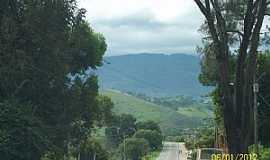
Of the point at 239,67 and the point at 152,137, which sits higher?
the point at 239,67

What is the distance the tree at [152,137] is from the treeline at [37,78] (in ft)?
362

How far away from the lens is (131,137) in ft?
481

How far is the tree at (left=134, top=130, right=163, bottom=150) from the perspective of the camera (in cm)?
15075

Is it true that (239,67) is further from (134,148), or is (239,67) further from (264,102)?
(134,148)

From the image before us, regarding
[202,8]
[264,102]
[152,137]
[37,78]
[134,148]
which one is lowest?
[134,148]

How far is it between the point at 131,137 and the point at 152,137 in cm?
1976

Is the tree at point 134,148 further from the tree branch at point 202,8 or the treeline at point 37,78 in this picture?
the tree branch at point 202,8

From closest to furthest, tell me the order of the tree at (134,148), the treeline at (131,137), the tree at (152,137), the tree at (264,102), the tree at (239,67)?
the tree at (239,67), the tree at (264,102), the tree at (134,148), the treeline at (131,137), the tree at (152,137)

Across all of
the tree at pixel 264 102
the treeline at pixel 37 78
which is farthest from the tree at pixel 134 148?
the treeline at pixel 37 78

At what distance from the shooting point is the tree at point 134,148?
12862cm

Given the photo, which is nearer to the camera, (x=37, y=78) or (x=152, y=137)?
(x=37, y=78)

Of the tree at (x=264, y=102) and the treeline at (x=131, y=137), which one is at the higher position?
the tree at (x=264, y=102)

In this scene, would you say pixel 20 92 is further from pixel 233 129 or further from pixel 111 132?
pixel 111 132

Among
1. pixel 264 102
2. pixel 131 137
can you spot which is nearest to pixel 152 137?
pixel 131 137
